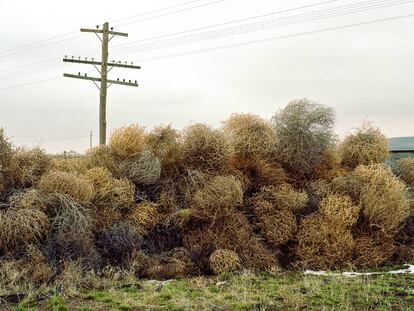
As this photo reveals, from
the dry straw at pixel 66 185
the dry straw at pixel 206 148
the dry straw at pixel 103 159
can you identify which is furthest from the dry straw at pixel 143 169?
the dry straw at pixel 66 185

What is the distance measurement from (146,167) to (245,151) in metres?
2.73

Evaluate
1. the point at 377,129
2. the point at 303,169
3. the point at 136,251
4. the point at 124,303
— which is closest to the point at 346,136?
the point at 377,129

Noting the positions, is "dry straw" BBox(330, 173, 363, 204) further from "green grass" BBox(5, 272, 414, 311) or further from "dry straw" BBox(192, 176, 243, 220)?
"green grass" BBox(5, 272, 414, 311)

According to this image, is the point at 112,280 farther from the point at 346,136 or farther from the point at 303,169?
the point at 346,136

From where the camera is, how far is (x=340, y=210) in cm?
1294

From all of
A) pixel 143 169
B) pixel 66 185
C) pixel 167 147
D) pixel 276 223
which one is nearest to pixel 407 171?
pixel 276 223

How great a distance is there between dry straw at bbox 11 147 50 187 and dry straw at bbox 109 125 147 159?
1788 millimetres

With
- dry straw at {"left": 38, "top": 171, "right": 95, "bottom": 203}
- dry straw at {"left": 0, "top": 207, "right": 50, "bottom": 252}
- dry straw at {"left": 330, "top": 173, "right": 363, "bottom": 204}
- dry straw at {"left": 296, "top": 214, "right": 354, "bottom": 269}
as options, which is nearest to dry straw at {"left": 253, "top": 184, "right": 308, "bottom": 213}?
dry straw at {"left": 296, "top": 214, "right": 354, "bottom": 269}

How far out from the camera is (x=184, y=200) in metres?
13.0

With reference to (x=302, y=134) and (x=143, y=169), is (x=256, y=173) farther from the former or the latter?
(x=143, y=169)

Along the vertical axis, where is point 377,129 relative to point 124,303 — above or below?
above

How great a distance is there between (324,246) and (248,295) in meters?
4.20

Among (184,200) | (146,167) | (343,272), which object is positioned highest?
(146,167)

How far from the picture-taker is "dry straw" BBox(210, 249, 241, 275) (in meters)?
11.4
